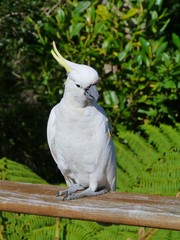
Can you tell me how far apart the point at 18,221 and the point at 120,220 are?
1.20m

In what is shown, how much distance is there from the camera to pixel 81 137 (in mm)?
1664

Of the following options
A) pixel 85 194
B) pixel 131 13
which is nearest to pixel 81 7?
pixel 131 13

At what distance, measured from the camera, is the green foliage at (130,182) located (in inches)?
91.7

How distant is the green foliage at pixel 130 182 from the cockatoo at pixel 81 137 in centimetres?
46

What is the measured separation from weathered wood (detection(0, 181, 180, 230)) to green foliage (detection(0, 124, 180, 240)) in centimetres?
63

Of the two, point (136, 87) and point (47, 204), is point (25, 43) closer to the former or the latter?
point (136, 87)

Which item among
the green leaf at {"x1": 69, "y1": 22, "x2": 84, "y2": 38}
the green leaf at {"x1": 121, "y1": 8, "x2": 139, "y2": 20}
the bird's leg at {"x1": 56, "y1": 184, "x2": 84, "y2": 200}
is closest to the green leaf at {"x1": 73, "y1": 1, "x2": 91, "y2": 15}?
the green leaf at {"x1": 69, "y1": 22, "x2": 84, "y2": 38}

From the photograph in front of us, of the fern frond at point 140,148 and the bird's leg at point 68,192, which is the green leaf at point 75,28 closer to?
the fern frond at point 140,148

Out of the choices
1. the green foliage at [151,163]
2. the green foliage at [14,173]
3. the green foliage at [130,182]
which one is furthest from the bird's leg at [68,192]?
the green foliage at [14,173]

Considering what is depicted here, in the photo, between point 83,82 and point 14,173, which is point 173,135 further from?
point 83,82

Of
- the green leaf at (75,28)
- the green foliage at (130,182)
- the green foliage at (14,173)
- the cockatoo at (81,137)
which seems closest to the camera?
the cockatoo at (81,137)

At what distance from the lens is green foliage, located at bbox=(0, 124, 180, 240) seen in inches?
91.7

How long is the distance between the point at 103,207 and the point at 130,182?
1.06m

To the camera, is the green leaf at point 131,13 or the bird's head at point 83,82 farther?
the green leaf at point 131,13
